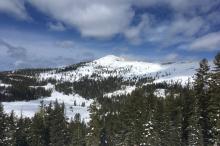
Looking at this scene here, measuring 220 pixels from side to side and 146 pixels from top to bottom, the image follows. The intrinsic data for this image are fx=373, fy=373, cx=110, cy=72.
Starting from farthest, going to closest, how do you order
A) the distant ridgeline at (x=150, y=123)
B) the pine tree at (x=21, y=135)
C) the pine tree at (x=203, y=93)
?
1. the pine tree at (x=21, y=135)
2. the distant ridgeline at (x=150, y=123)
3. the pine tree at (x=203, y=93)

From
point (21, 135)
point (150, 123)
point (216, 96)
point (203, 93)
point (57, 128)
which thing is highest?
point (203, 93)

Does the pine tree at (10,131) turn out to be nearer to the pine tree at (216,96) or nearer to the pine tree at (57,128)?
the pine tree at (57,128)

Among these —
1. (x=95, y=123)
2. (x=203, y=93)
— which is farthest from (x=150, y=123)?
(x=203, y=93)

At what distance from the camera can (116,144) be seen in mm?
105188

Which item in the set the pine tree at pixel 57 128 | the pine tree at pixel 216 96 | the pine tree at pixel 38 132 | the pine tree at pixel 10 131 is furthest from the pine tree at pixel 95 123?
the pine tree at pixel 216 96

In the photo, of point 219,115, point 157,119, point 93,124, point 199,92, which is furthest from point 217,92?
point 93,124

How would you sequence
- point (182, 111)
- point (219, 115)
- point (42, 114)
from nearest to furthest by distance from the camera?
point (219, 115) → point (182, 111) → point (42, 114)

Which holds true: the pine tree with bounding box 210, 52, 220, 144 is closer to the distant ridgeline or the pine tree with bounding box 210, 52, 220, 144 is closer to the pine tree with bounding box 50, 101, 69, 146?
the distant ridgeline

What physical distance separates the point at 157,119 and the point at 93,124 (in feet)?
48.7

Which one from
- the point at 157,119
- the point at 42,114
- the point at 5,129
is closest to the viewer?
the point at 157,119

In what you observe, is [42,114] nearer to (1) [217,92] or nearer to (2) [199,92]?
(2) [199,92]

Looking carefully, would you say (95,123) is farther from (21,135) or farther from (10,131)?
(21,135)

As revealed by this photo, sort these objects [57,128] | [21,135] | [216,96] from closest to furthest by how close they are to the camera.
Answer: [216,96] < [57,128] < [21,135]

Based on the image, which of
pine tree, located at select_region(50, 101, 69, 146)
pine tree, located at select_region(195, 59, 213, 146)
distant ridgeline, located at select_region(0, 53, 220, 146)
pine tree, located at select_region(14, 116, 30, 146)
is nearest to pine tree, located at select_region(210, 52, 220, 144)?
distant ridgeline, located at select_region(0, 53, 220, 146)
